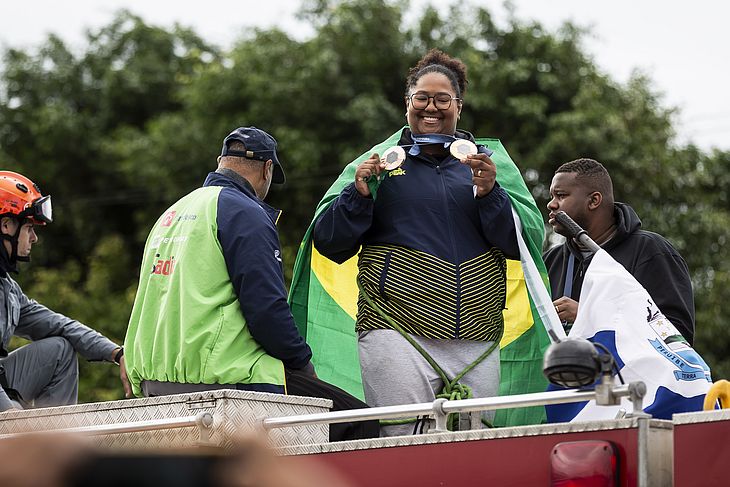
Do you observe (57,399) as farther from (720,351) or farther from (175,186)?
(175,186)

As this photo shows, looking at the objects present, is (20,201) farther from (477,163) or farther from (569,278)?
(569,278)

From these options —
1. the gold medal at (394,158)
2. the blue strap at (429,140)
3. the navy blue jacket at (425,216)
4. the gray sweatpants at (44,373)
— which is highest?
the blue strap at (429,140)

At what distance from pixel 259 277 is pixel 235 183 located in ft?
2.06

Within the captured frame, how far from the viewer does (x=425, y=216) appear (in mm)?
5418

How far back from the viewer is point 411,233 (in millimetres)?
5352

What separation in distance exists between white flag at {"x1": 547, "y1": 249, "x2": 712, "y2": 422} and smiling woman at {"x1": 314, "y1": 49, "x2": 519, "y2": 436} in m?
0.73

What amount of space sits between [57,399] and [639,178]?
40.1ft

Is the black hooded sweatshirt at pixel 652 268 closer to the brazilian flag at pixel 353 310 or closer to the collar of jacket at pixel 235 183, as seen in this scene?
the brazilian flag at pixel 353 310

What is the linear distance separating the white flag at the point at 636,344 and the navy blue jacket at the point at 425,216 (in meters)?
0.77

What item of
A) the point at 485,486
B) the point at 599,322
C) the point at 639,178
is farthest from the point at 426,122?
the point at 639,178

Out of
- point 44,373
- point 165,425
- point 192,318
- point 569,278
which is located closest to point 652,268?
point 569,278

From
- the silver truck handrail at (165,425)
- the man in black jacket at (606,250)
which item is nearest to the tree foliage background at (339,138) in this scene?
the man in black jacket at (606,250)

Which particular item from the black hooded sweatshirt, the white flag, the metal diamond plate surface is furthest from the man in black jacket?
the metal diamond plate surface

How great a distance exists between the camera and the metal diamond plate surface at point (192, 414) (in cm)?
397
